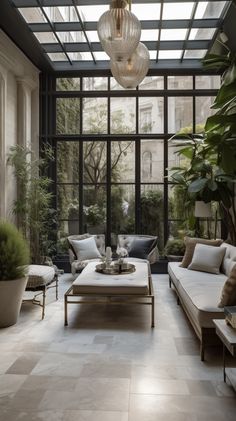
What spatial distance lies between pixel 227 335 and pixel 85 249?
Answer: 4.24 metres

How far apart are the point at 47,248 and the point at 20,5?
13.9ft

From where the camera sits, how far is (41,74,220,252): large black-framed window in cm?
761

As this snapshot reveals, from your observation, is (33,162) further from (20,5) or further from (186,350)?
(186,350)

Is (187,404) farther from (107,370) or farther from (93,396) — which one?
(107,370)

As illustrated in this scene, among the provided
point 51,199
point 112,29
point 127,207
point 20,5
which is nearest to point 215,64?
point 112,29

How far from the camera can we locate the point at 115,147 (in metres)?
7.68

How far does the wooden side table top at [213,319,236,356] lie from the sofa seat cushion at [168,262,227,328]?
0.36 m

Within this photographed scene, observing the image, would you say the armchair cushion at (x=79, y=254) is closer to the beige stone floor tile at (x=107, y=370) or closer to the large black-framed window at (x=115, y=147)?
the large black-framed window at (x=115, y=147)

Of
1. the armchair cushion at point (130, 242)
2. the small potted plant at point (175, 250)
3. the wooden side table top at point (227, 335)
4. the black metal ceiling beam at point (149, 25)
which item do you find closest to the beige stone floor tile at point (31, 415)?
the wooden side table top at point (227, 335)

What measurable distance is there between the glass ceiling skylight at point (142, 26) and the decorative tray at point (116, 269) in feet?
12.7

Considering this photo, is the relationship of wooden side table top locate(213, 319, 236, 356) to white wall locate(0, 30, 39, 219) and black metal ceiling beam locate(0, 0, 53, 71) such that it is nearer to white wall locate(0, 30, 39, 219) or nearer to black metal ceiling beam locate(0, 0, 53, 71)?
white wall locate(0, 30, 39, 219)

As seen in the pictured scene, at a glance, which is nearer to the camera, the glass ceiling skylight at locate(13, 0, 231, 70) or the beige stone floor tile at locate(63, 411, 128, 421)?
the beige stone floor tile at locate(63, 411, 128, 421)

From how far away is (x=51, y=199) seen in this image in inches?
298

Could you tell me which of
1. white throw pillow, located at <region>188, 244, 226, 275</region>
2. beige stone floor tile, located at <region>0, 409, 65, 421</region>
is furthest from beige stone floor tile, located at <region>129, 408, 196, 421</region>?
white throw pillow, located at <region>188, 244, 226, 275</region>
